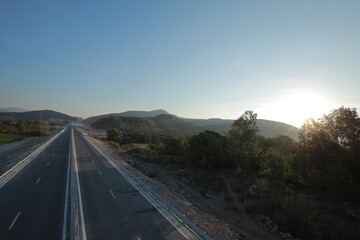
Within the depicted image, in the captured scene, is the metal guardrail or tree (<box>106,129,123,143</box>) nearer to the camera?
the metal guardrail

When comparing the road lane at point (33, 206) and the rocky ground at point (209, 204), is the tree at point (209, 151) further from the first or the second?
the road lane at point (33, 206)

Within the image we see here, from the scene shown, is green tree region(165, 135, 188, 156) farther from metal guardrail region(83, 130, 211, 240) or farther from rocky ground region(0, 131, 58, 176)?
rocky ground region(0, 131, 58, 176)

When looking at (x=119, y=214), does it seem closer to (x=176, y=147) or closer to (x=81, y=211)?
(x=81, y=211)

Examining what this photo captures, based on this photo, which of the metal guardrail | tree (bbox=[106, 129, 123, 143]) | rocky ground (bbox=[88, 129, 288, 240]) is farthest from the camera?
tree (bbox=[106, 129, 123, 143])

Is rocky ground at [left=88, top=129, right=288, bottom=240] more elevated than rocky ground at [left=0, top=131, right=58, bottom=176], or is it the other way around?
rocky ground at [left=0, top=131, right=58, bottom=176]

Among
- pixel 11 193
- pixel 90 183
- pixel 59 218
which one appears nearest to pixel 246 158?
pixel 90 183

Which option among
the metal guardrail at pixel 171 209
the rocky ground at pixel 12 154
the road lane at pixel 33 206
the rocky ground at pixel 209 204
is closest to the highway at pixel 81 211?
the road lane at pixel 33 206

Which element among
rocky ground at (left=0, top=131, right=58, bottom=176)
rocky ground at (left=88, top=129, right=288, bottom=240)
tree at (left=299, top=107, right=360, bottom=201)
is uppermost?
tree at (left=299, top=107, right=360, bottom=201)

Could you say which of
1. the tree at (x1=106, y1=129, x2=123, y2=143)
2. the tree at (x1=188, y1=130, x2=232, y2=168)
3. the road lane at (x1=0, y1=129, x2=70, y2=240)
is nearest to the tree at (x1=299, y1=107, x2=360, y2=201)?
the tree at (x1=188, y1=130, x2=232, y2=168)
